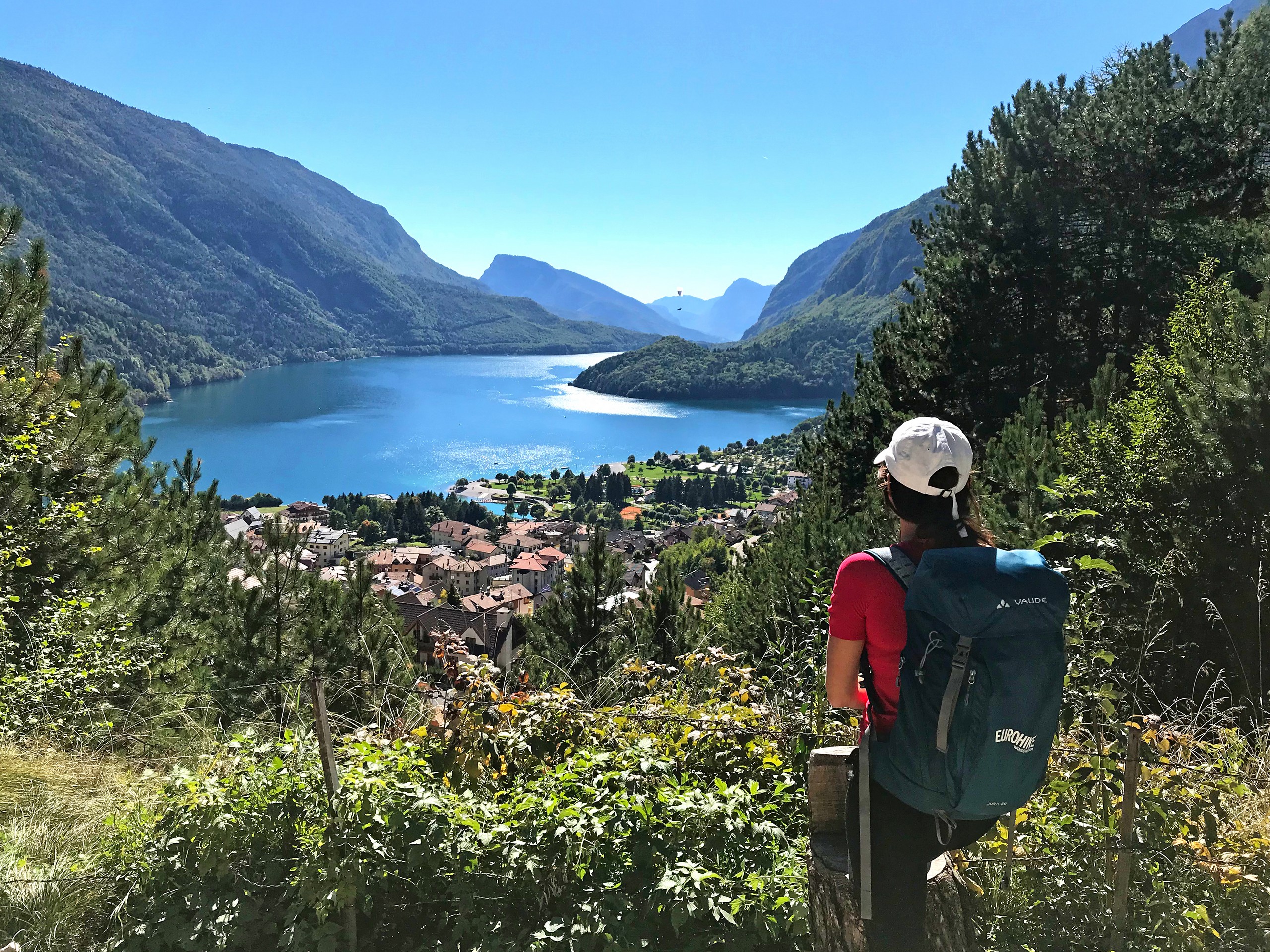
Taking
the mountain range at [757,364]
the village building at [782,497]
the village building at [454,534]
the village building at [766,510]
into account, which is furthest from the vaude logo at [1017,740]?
the mountain range at [757,364]

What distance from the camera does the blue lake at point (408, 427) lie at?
2687 inches

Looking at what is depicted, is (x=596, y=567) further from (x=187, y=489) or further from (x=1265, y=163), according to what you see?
(x=1265, y=163)

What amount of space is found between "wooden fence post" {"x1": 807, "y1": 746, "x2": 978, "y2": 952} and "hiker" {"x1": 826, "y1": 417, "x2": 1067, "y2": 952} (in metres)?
0.05

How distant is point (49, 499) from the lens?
17.4ft

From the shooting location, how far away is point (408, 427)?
91.4 meters

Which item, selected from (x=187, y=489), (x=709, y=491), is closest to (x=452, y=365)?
(x=709, y=491)

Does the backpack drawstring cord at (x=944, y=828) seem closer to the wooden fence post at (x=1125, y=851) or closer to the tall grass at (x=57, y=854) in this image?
the wooden fence post at (x=1125, y=851)

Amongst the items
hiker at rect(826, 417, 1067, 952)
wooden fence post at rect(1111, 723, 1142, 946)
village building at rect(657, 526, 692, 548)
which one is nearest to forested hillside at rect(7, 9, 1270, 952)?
wooden fence post at rect(1111, 723, 1142, 946)

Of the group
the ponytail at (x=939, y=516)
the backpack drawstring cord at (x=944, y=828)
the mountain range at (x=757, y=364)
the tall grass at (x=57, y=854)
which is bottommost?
the tall grass at (x=57, y=854)

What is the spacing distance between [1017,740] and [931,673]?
0.62 ft

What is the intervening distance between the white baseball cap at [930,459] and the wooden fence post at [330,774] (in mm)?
1497

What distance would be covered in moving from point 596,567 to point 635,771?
23.2ft

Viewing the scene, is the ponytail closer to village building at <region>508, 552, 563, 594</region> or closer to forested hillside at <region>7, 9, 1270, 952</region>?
forested hillside at <region>7, 9, 1270, 952</region>

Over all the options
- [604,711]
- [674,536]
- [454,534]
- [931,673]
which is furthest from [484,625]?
[674,536]
